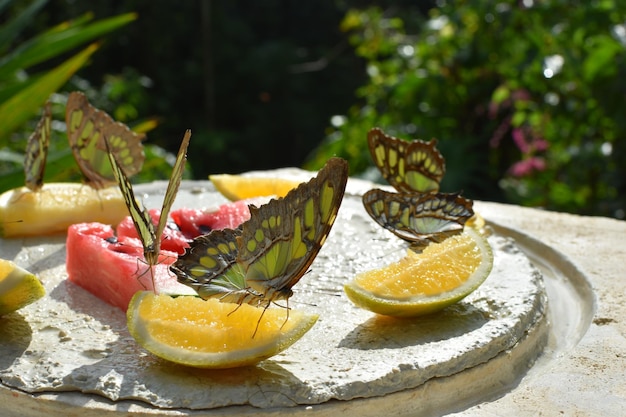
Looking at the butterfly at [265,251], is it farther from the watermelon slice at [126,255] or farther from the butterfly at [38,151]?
the butterfly at [38,151]

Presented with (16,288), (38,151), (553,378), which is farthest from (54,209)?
(553,378)

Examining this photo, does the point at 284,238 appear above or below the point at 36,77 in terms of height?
below

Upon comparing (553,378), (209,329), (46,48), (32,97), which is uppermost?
(46,48)

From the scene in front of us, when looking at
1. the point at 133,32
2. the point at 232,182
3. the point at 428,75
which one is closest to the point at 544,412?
the point at 232,182

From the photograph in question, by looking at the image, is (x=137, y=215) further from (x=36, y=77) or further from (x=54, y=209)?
(x=36, y=77)

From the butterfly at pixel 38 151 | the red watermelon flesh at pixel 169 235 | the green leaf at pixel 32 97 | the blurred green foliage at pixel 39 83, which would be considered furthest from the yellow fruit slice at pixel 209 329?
the green leaf at pixel 32 97
